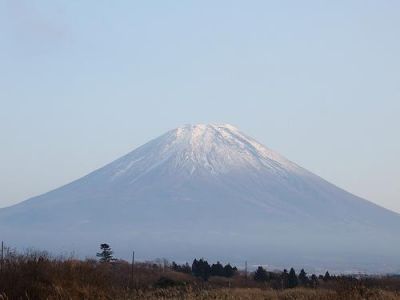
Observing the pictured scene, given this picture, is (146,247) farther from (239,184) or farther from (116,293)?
(116,293)

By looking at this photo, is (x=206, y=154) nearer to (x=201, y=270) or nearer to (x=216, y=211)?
(x=216, y=211)

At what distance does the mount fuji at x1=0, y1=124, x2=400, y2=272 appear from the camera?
171125 millimetres

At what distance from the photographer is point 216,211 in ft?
568

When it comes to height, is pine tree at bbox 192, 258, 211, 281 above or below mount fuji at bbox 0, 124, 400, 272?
below

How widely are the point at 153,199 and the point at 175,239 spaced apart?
1100cm

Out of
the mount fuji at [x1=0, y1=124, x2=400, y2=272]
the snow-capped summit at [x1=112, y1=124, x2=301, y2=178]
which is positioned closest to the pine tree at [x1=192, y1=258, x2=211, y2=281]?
the mount fuji at [x1=0, y1=124, x2=400, y2=272]

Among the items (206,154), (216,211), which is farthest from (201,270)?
(206,154)

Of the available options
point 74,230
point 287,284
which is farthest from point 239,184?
point 287,284

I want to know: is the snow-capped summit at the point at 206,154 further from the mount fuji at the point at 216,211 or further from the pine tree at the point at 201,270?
the pine tree at the point at 201,270

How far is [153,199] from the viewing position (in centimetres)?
17375

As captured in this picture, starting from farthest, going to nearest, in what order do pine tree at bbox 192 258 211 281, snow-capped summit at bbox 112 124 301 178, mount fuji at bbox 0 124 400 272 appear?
snow-capped summit at bbox 112 124 301 178 → mount fuji at bbox 0 124 400 272 → pine tree at bbox 192 258 211 281

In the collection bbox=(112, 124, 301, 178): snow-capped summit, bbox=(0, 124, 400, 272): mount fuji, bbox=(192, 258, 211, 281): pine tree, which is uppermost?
bbox=(112, 124, 301, 178): snow-capped summit

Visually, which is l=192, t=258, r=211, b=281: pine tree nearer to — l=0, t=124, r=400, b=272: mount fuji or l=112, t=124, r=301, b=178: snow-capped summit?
l=0, t=124, r=400, b=272: mount fuji

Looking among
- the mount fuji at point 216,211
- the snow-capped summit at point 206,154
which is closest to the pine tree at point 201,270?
the mount fuji at point 216,211
